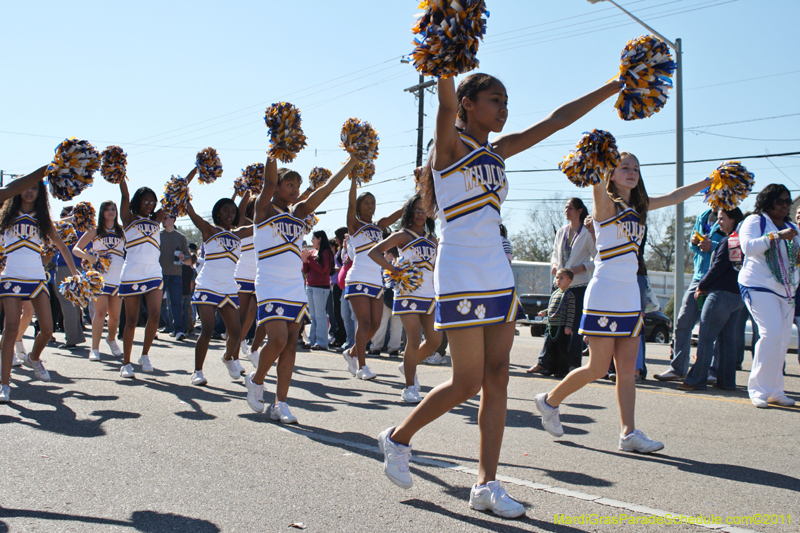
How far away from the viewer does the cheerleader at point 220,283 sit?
23.9 ft

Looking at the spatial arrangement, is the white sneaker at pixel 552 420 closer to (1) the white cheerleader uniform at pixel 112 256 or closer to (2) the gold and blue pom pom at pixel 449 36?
(2) the gold and blue pom pom at pixel 449 36

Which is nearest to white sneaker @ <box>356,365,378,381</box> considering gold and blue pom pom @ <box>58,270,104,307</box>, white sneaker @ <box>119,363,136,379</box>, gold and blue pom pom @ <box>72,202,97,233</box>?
white sneaker @ <box>119,363,136,379</box>

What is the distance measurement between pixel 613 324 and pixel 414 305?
2407mm

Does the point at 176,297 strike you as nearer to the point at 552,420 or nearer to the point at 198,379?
the point at 198,379

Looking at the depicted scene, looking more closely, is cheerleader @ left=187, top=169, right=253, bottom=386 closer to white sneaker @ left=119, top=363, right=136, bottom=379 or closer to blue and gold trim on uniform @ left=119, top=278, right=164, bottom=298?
blue and gold trim on uniform @ left=119, top=278, right=164, bottom=298

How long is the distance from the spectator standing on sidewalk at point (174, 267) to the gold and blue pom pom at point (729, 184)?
10042 millimetres

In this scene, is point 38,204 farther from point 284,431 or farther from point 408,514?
point 408,514

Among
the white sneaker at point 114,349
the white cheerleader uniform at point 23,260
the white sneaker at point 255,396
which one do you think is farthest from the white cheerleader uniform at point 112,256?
the white sneaker at point 255,396

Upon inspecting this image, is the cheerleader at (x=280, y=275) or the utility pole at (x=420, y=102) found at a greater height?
the utility pole at (x=420, y=102)

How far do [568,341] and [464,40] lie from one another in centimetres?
625

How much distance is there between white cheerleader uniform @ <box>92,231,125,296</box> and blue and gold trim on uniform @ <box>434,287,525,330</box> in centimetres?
761

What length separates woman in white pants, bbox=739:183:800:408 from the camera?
6.24 metres

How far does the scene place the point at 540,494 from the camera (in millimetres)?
3455

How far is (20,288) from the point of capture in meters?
6.36
